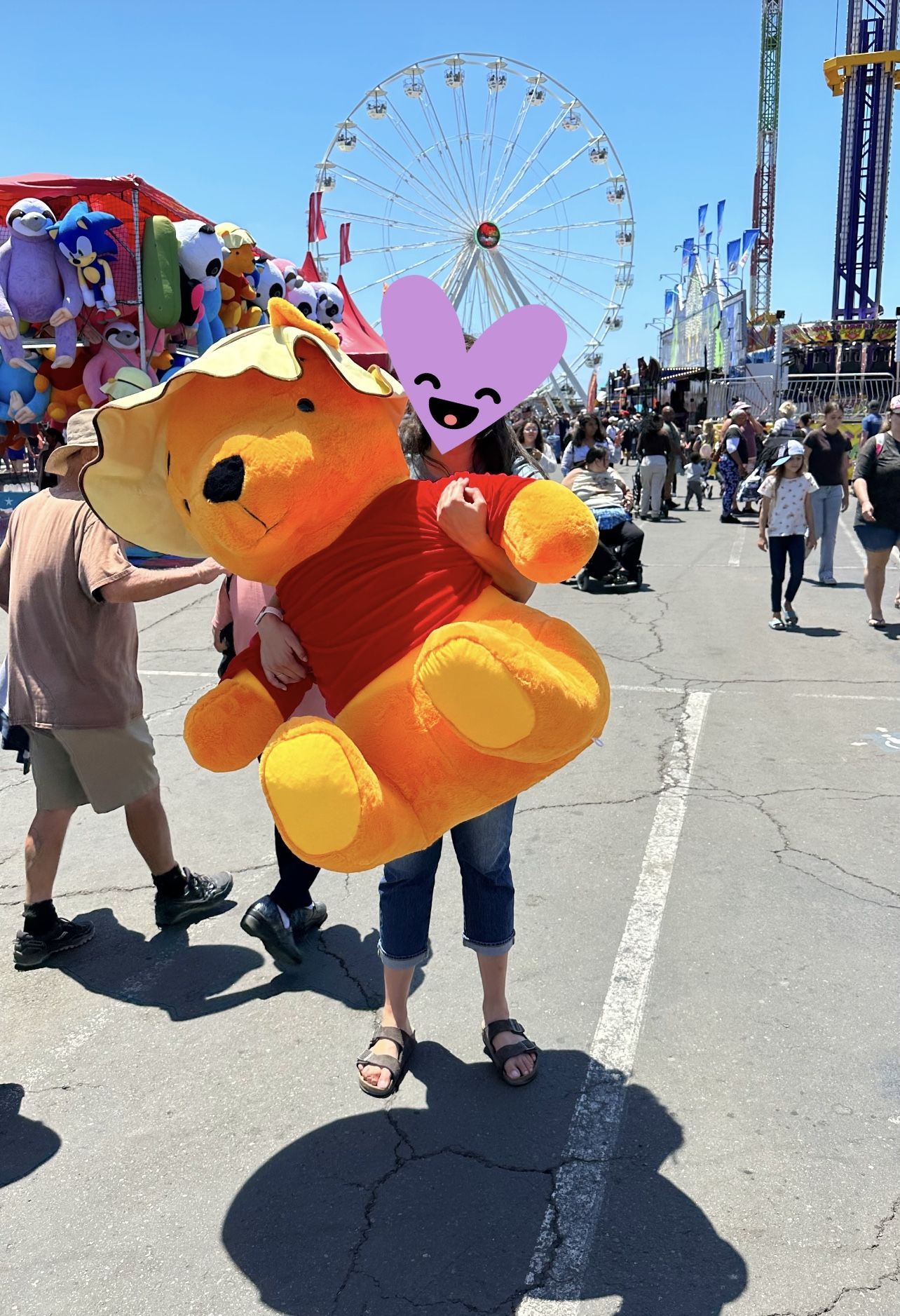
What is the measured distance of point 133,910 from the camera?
11.1 ft

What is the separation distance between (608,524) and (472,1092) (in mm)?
7241

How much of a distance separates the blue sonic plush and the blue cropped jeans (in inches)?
304

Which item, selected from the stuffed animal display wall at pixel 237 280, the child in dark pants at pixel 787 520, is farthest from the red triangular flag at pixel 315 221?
the child in dark pants at pixel 787 520

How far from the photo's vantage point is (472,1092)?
7.88 feet

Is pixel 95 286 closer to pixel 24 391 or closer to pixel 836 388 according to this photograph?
pixel 24 391

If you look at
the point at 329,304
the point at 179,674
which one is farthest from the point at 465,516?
the point at 329,304

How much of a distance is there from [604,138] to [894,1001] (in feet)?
78.6

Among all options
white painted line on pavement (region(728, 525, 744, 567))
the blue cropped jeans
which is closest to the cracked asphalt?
the blue cropped jeans

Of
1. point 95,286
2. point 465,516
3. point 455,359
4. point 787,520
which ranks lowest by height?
point 787,520

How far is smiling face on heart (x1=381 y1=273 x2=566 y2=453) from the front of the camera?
6.65 ft

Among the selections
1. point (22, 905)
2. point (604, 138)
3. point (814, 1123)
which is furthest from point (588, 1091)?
point (604, 138)

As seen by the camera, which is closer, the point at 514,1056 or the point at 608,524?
the point at 514,1056

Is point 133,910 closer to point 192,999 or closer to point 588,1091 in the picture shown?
point 192,999

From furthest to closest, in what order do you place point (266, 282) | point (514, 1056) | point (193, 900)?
point (266, 282)
point (193, 900)
point (514, 1056)
